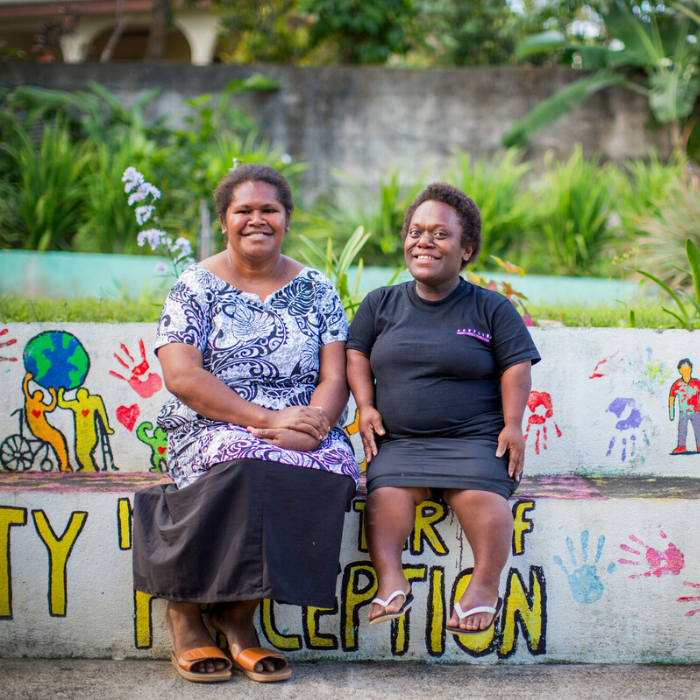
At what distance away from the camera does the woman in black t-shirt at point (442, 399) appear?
2.41m

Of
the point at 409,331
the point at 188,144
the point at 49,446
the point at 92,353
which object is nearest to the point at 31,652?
the point at 49,446

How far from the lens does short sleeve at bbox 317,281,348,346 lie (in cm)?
282

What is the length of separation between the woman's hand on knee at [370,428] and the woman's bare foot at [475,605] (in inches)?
24.0

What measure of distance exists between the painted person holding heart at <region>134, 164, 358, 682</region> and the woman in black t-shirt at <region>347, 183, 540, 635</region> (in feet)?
0.47

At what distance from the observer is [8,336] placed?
3172 millimetres

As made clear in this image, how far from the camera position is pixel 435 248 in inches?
106

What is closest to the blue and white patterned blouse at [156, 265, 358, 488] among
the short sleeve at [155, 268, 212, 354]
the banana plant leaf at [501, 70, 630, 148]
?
the short sleeve at [155, 268, 212, 354]

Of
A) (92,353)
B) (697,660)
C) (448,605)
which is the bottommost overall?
(697,660)

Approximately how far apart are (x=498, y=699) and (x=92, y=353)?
2.19 metres

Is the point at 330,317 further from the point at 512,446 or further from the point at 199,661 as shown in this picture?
the point at 199,661

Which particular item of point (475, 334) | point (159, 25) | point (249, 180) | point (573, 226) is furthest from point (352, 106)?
point (475, 334)

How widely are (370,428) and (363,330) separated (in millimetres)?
404

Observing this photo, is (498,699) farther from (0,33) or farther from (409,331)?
(0,33)

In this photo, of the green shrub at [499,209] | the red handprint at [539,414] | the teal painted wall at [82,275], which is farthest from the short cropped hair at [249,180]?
the green shrub at [499,209]
